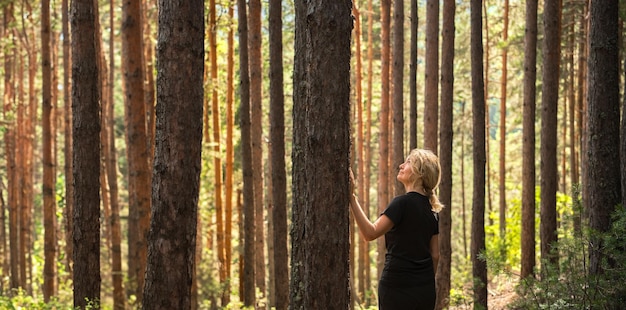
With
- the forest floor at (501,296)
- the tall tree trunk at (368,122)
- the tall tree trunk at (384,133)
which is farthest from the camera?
the tall tree trunk at (368,122)

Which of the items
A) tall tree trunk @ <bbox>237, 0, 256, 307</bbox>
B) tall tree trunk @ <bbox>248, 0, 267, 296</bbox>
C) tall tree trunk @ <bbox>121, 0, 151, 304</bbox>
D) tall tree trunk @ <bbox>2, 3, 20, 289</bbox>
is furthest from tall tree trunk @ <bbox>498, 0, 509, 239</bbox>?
tall tree trunk @ <bbox>2, 3, 20, 289</bbox>

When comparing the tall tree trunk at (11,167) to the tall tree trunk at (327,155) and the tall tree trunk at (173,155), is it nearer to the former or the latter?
the tall tree trunk at (173,155)

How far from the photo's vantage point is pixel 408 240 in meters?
5.21

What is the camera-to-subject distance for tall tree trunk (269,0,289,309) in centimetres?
1102

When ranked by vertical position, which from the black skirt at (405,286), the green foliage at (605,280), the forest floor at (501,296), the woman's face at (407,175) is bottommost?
the forest floor at (501,296)

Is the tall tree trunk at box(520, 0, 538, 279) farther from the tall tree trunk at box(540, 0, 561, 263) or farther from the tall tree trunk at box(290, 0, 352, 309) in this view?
the tall tree trunk at box(290, 0, 352, 309)

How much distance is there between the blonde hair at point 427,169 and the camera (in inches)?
208

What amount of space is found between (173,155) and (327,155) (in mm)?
1449

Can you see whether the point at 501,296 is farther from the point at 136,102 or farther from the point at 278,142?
the point at 136,102

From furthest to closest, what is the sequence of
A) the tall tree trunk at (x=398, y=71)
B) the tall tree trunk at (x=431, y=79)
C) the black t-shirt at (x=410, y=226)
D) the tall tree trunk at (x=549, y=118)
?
the tall tree trunk at (x=398, y=71) < the tall tree trunk at (x=431, y=79) < the tall tree trunk at (x=549, y=118) < the black t-shirt at (x=410, y=226)

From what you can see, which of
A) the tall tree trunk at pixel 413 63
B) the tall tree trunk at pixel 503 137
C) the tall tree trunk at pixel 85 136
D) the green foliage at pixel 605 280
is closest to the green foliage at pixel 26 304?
the tall tree trunk at pixel 85 136

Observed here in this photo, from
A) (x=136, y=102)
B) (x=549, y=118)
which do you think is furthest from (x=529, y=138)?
(x=136, y=102)

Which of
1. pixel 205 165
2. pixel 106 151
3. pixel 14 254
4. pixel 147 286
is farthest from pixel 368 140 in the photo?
pixel 147 286

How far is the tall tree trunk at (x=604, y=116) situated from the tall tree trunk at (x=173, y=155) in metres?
4.64
